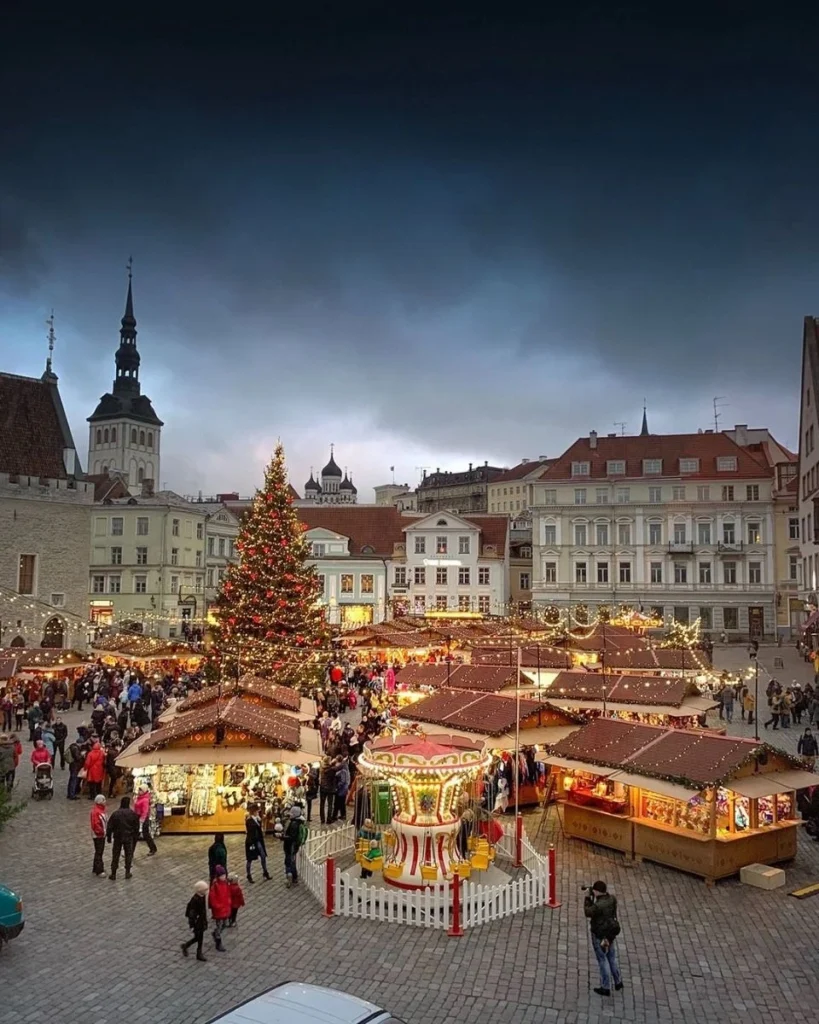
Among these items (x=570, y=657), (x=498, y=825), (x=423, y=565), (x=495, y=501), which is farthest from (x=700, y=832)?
(x=495, y=501)

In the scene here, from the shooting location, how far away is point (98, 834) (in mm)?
13594

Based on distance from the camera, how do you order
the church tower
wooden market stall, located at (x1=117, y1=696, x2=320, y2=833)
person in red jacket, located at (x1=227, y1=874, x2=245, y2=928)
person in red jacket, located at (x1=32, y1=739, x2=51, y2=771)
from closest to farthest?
1. person in red jacket, located at (x1=227, y1=874, x2=245, y2=928)
2. wooden market stall, located at (x1=117, y1=696, x2=320, y2=833)
3. person in red jacket, located at (x1=32, y1=739, x2=51, y2=771)
4. the church tower

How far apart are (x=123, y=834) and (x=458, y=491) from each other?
419ft

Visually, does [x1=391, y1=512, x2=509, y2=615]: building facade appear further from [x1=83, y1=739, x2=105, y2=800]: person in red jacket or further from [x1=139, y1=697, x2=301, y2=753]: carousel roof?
[x1=139, y1=697, x2=301, y2=753]: carousel roof

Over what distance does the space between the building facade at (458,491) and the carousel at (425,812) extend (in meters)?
120

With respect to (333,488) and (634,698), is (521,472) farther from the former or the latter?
(634,698)

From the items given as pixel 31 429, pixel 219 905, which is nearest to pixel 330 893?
pixel 219 905

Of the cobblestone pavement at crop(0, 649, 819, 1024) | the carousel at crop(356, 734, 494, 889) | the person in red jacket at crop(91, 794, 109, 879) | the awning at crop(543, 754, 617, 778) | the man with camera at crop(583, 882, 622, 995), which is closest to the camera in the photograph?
the cobblestone pavement at crop(0, 649, 819, 1024)

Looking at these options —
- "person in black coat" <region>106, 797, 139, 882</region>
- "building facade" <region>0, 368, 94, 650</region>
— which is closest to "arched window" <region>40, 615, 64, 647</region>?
"building facade" <region>0, 368, 94, 650</region>

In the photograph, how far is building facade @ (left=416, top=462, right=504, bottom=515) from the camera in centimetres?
13588

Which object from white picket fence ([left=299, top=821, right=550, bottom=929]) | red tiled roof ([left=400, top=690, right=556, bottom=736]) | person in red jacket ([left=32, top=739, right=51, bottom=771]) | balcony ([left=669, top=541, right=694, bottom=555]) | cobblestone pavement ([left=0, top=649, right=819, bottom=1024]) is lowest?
cobblestone pavement ([left=0, top=649, right=819, bottom=1024])

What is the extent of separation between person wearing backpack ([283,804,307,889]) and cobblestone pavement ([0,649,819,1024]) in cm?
28

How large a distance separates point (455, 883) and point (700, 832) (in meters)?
4.77

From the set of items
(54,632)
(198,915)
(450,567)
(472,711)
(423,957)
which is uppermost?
(450,567)
